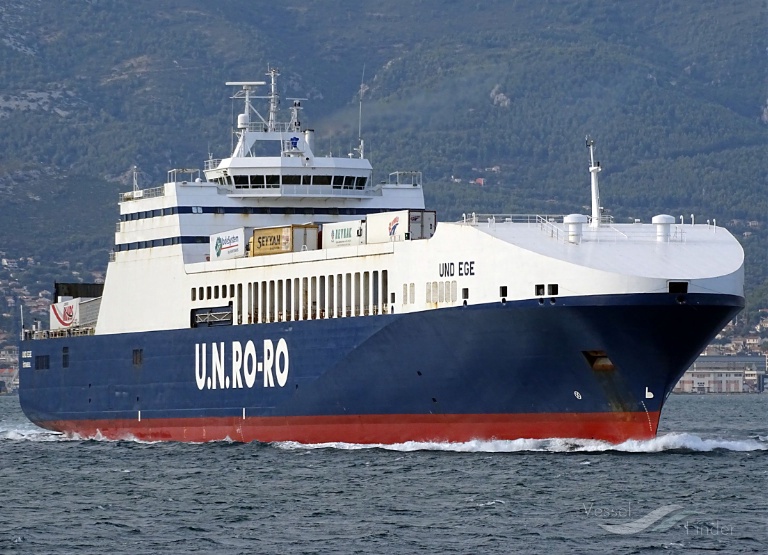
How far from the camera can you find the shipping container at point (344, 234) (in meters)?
50.3

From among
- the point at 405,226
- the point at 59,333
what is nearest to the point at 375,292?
the point at 405,226

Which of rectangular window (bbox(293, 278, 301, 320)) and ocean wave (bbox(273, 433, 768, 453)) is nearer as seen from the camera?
ocean wave (bbox(273, 433, 768, 453))

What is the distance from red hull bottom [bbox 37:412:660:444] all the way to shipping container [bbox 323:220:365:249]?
16.1 feet

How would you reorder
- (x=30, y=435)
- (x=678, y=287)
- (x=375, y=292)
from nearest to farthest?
(x=678, y=287) < (x=375, y=292) < (x=30, y=435)

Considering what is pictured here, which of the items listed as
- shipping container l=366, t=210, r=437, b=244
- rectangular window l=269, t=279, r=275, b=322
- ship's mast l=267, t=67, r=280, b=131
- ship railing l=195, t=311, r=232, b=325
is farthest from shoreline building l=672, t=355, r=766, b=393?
shipping container l=366, t=210, r=437, b=244

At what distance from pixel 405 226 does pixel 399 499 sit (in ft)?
39.4

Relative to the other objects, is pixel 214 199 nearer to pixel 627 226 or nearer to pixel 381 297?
pixel 381 297

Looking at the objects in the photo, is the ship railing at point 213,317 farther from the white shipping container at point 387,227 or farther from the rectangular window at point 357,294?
the white shipping container at point 387,227

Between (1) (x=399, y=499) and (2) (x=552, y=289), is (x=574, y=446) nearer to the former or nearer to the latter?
(2) (x=552, y=289)

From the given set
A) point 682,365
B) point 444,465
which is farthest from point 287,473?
point 682,365

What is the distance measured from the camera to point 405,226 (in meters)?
48.5

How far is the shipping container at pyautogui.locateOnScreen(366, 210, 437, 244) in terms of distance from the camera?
48.6 meters

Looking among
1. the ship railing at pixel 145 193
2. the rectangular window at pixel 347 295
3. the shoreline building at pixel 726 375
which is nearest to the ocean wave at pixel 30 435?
the ship railing at pixel 145 193

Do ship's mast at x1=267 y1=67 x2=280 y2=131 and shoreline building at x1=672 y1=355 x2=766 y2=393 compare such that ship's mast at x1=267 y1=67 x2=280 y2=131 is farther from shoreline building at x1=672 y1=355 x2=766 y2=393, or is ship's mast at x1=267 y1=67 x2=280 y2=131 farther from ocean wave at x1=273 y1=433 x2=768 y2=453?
shoreline building at x1=672 y1=355 x2=766 y2=393
